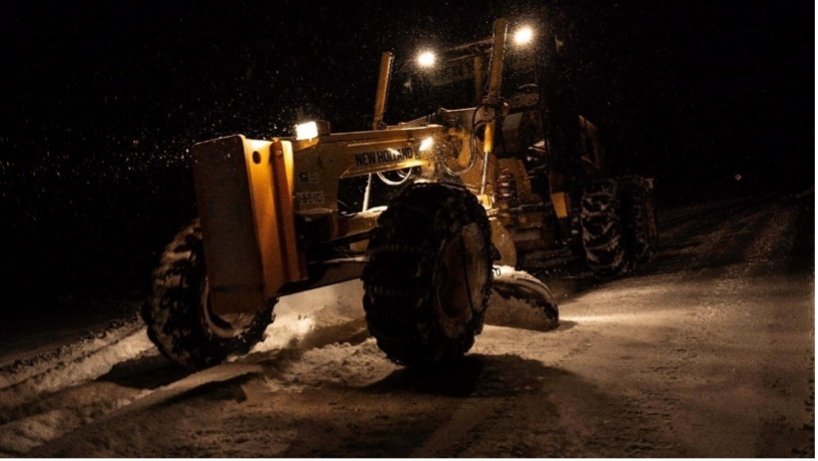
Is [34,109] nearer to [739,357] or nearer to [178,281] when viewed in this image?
[178,281]

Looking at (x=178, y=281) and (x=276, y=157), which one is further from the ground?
(x=276, y=157)

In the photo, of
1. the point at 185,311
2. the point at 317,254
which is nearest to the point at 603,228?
the point at 317,254

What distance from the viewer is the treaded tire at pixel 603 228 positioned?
9.73 meters

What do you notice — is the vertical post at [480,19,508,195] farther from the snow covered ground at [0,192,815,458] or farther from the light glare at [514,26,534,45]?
the snow covered ground at [0,192,815,458]

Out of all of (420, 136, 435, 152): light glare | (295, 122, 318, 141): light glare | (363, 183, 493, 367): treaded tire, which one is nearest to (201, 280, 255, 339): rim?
(295, 122, 318, 141): light glare

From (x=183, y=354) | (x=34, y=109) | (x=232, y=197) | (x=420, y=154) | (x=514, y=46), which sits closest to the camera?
(x=232, y=197)

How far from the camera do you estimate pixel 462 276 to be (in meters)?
5.68

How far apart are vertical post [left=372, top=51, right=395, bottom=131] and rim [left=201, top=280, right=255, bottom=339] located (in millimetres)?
2950

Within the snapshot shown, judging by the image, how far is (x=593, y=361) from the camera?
532cm

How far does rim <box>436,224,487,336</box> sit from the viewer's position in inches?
218

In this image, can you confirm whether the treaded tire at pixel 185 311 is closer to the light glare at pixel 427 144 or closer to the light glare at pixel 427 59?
the light glare at pixel 427 144

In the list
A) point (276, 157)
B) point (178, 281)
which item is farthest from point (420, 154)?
point (178, 281)

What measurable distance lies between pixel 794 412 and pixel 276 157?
3.88 meters

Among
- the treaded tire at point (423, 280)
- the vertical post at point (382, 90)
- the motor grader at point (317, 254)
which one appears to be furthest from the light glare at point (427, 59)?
the treaded tire at point (423, 280)
